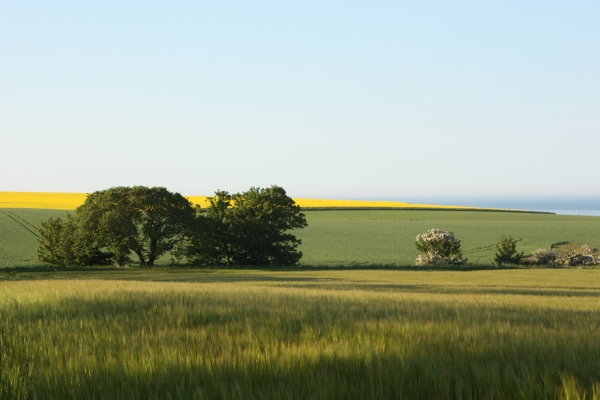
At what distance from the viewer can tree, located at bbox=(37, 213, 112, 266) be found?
162 ft

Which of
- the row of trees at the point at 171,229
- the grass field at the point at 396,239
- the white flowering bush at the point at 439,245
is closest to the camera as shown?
the row of trees at the point at 171,229

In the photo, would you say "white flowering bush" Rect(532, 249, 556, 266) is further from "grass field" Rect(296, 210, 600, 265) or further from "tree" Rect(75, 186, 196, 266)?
"tree" Rect(75, 186, 196, 266)

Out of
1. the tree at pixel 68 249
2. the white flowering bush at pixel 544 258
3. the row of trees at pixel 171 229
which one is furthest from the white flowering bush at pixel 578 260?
the tree at pixel 68 249

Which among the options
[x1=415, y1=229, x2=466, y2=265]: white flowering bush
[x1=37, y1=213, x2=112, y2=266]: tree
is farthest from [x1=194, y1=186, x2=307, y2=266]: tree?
[x1=415, y1=229, x2=466, y2=265]: white flowering bush

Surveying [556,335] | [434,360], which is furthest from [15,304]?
[556,335]

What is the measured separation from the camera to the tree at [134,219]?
47.6m

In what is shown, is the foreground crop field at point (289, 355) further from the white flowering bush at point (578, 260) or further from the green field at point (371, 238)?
the white flowering bush at point (578, 260)

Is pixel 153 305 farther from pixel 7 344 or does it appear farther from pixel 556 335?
pixel 556 335

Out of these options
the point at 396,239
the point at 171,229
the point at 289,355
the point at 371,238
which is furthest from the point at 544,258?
the point at 289,355

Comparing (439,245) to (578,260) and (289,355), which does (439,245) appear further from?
(289,355)

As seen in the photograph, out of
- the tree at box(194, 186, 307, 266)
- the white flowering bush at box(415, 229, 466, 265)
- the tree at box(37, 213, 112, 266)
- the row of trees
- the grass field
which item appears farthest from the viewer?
the grass field

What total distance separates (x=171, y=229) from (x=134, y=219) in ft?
10.3

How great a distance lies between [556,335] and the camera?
17.3 feet

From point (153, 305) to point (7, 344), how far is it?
8.62ft
